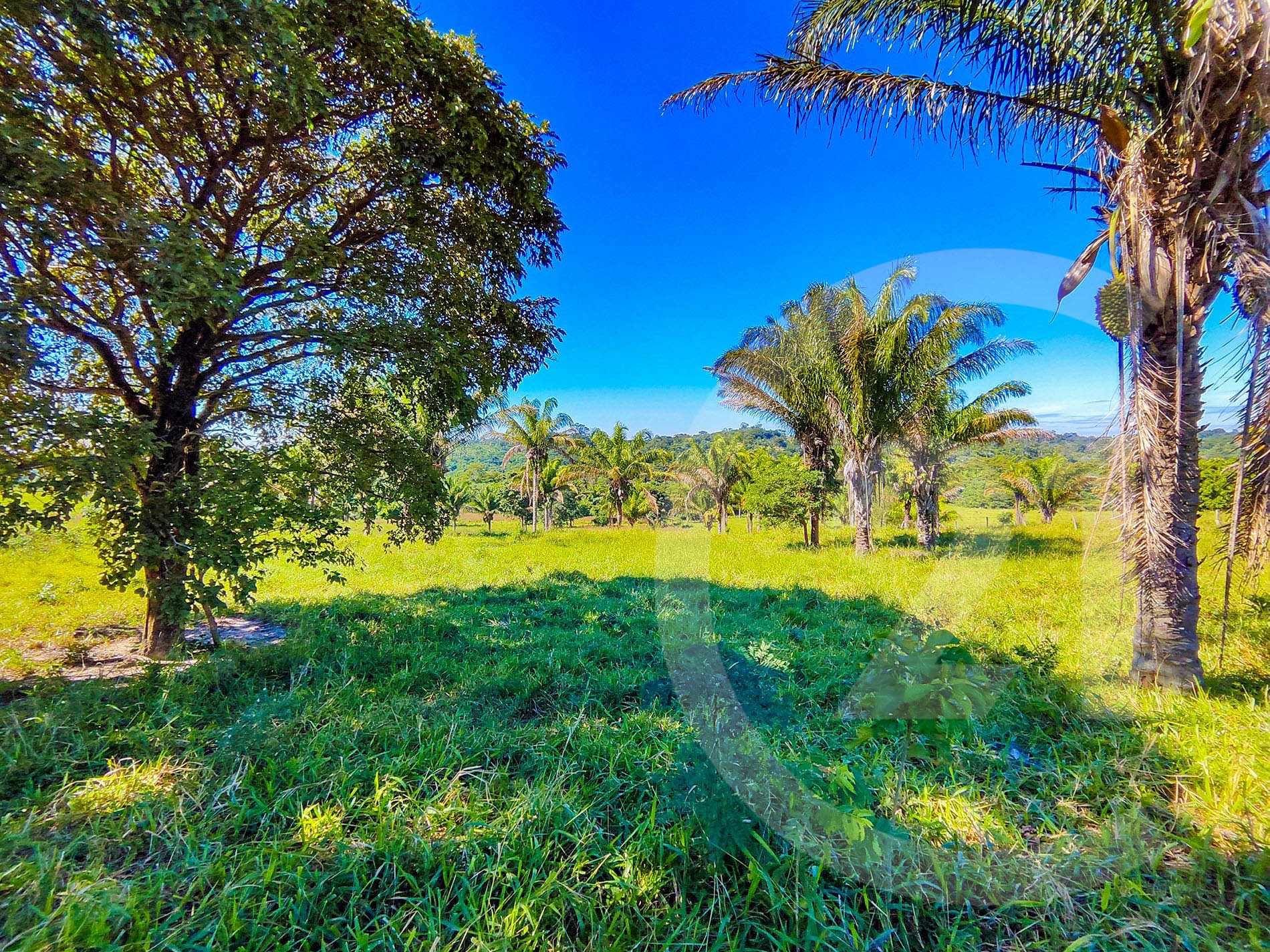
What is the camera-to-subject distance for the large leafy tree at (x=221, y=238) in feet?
8.77

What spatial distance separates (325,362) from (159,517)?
211cm

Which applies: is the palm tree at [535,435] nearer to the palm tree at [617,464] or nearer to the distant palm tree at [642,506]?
the palm tree at [617,464]

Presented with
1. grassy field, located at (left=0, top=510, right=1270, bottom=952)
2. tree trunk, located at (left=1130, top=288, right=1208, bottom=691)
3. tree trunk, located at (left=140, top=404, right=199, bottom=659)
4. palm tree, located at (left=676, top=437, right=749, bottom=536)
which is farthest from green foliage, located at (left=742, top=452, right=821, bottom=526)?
tree trunk, located at (left=140, top=404, right=199, bottom=659)

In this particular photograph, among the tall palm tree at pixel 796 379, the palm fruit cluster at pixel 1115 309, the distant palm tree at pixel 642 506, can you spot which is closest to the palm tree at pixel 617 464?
the distant palm tree at pixel 642 506

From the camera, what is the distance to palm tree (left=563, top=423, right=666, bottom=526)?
27.3 m

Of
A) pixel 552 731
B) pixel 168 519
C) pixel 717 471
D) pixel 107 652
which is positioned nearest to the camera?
pixel 552 731

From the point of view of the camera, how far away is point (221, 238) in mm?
3654

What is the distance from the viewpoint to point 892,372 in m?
12.1

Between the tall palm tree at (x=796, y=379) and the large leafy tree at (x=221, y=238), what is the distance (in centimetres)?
1012

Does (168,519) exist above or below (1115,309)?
below

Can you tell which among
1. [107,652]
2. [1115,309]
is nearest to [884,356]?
[1115,309]

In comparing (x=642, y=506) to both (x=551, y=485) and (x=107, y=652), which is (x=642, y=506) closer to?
(x=551, y=485)

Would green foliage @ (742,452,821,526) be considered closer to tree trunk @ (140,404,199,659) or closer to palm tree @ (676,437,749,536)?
palm tree @ (676,437,749,536)

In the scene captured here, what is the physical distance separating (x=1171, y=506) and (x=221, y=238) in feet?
26.6
